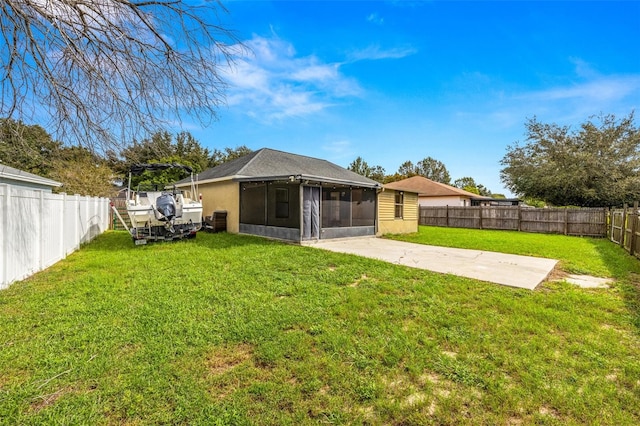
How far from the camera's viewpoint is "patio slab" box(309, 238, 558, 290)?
5.57 metres

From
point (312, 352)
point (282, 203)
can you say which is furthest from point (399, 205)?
point (312, 352)

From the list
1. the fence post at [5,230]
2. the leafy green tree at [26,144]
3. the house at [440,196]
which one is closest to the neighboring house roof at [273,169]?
the fence post at [5,230]

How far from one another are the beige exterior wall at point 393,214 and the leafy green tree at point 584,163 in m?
13.4

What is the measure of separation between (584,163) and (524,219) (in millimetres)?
8501

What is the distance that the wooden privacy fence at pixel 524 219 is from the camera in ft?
46.4

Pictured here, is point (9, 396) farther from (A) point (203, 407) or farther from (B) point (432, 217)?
(B) point (432, 217)

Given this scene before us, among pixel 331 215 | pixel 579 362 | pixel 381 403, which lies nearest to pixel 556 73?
pixel 331 215

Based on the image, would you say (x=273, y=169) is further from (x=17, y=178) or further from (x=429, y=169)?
(x=429, y=169)

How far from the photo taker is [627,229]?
31.1 feet

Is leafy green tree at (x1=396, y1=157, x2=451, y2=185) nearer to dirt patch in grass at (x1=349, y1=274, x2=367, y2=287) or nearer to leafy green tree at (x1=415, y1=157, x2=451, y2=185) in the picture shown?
leafy green tree at (x1=415, y1=157, x2=451, y2=185)

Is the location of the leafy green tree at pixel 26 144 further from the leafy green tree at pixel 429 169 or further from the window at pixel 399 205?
the leafy green tree at pixel 429 169

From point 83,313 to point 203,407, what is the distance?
2.54 m

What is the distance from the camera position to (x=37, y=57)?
3238 mm

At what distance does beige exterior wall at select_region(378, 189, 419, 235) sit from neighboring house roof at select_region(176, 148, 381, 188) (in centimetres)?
99
